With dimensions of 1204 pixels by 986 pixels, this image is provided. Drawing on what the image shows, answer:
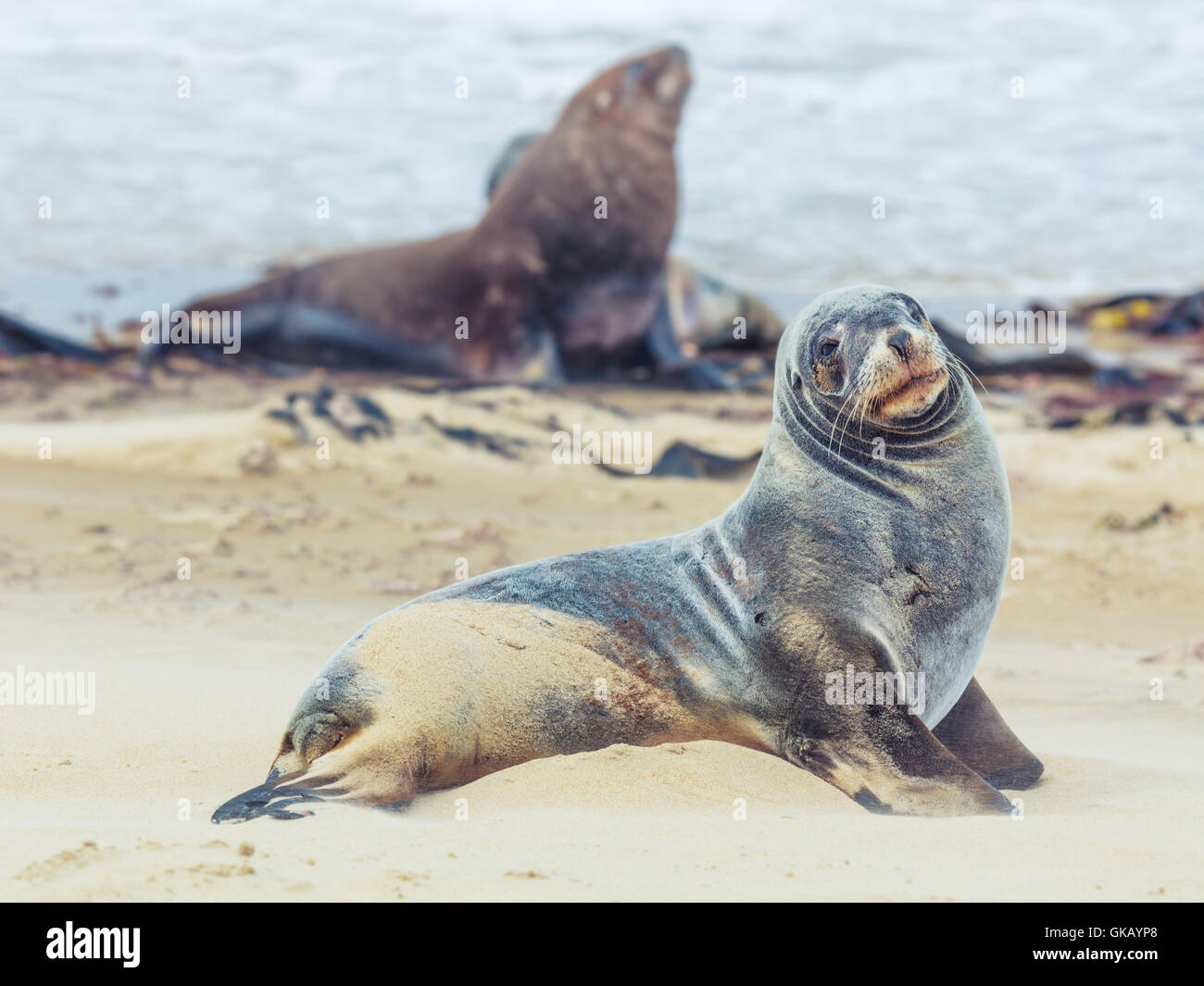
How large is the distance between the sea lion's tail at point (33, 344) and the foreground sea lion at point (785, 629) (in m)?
8.24

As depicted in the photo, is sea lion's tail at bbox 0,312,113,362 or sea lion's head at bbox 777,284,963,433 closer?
sea lion's head at bbox 777,284,963,433

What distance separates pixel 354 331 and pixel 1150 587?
22.0 ft

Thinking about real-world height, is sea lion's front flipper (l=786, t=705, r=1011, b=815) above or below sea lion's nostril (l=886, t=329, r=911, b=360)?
below

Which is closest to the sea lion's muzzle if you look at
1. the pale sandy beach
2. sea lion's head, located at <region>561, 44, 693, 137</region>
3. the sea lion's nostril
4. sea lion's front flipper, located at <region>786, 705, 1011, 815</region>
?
the sea lion's nostril

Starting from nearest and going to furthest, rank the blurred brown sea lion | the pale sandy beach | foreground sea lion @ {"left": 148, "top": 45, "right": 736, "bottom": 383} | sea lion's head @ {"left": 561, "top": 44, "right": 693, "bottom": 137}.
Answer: the pale sandy beach
foreground sea lion @ {"left": 148, "top": 45, "right": 736, "bottom": 383}
sea lion's head @ {"left": 561, "top": 44, "right": 693, "bottom": 137}
the blurred brown sea lion

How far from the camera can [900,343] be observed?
364 centimetres

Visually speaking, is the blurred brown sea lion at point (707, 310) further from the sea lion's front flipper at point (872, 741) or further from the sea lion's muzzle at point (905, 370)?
the sea lion's front flipper at point (872, 741)

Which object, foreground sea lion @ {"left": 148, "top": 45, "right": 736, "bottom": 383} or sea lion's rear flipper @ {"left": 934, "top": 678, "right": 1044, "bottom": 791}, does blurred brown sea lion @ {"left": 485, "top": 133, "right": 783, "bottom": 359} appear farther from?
sea lion's rear flipper @ {"left": 934, "top": 678, "right": 1044, "bottom": 791}

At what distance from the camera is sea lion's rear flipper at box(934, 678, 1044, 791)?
12.8 ft

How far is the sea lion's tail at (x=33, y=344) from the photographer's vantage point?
1127 cm

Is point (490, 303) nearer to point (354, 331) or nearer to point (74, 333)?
point (354, 331)

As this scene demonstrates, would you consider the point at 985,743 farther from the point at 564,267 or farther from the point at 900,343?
the point at 564,267

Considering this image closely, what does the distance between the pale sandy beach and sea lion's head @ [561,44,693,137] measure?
7.35 feet

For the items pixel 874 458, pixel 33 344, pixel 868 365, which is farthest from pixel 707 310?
pixel 868 365
